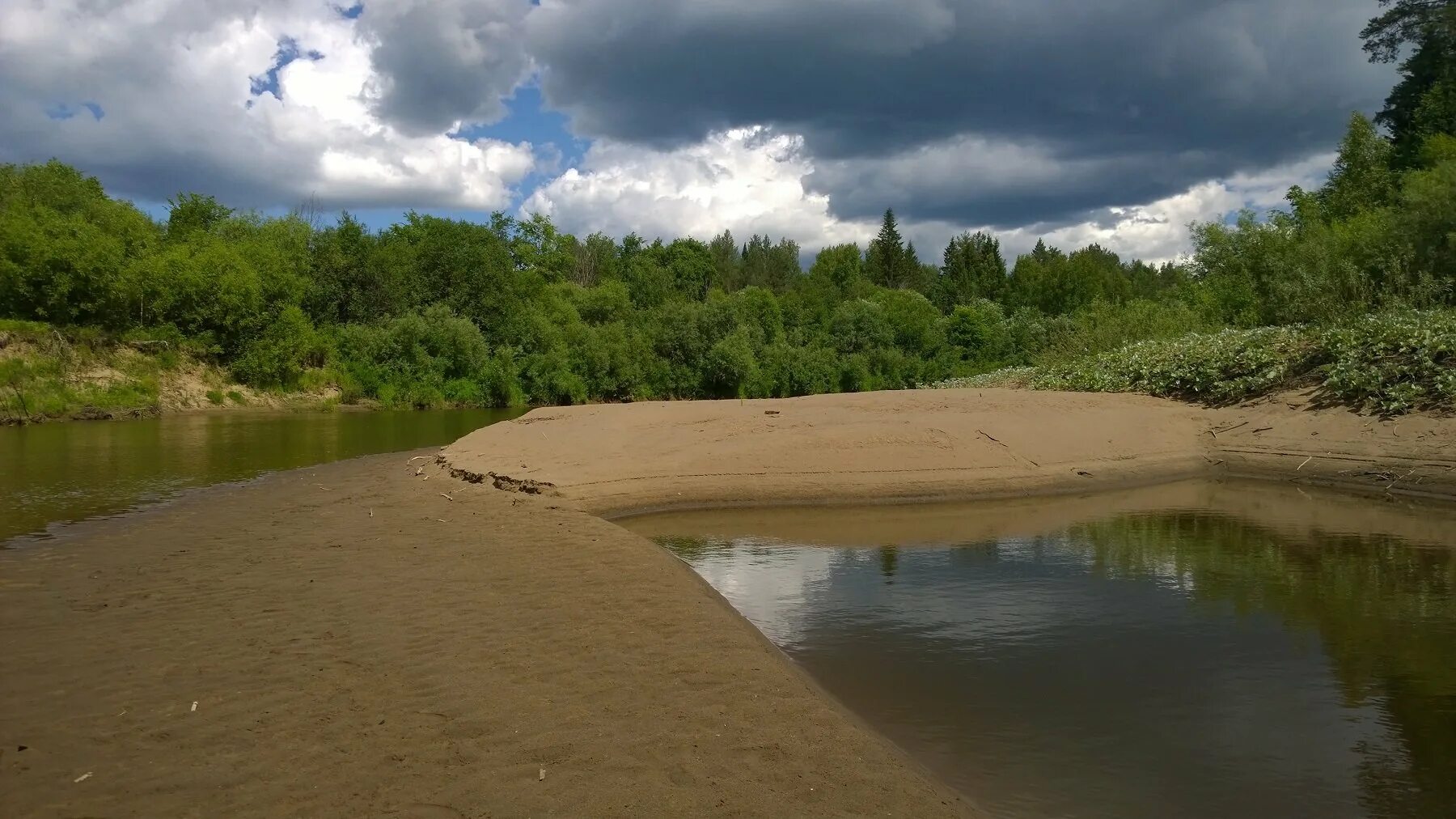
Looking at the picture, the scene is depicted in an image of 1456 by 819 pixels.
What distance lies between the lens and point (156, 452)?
72.9 feet

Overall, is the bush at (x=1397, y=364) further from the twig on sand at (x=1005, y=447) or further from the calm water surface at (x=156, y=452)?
the calm water surface at (x=156, y=452)

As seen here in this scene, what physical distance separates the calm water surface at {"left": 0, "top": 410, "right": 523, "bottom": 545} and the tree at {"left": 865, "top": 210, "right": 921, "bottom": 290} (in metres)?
70.3

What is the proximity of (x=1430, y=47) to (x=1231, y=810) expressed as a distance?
5763 cm

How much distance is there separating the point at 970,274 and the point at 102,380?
2920 inches

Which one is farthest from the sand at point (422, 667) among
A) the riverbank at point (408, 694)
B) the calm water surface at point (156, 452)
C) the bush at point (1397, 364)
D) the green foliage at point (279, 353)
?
the green foliage at point (279, 353)

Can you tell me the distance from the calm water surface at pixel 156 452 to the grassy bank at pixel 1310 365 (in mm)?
18813

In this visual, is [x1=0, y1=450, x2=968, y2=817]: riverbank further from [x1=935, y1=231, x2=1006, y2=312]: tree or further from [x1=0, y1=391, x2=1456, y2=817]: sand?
[x1=935, y1=231, x2=1006, y2=312]: tree

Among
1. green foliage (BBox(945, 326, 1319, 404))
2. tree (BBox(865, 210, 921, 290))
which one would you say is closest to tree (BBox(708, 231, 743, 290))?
tree (BBox(865, 210, 921, 290))

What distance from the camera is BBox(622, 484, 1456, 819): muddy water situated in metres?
5.64

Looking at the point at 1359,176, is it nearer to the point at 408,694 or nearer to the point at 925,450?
the point at 925,450

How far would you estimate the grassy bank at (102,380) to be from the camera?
3406 centimetres

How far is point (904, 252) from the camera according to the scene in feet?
339

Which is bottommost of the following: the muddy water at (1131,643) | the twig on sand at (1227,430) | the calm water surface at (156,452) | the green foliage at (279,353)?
the muddy water at (1131,643)

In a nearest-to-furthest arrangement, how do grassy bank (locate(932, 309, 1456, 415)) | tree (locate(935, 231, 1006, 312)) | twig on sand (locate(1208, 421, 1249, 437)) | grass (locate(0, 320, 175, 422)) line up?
grassy bank (locate(932, 309, 1456, 415)) < twig on sand (locate(1208, 421, 1249, 437)) < grass (locate(0, 320, 175, 422)) < tree (locate(935, 231, 1006, 312))
